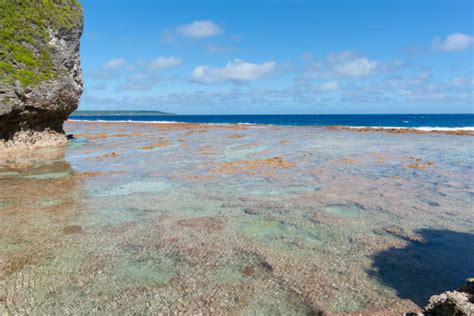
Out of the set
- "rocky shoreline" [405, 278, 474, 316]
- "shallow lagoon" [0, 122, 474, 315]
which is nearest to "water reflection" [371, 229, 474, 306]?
"shallow lagoon" [0, 122, 474, 315]

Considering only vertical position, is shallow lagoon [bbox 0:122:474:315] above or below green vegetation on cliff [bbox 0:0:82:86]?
below

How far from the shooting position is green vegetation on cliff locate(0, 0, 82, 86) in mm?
19562

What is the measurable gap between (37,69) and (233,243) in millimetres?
20389

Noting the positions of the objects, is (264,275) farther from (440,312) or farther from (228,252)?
(440,312)

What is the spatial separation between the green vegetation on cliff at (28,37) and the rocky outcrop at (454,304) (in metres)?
22.1

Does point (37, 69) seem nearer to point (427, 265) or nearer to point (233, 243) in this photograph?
point (233, 243)

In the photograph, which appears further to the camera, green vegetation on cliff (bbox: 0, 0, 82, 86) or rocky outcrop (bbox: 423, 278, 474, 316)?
green vegetation on cliff (bbox: 0, 0, 82, 86)

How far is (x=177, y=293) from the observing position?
4.79 meters

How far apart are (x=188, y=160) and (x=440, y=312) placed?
1521 centimetres

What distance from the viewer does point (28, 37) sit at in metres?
20.8

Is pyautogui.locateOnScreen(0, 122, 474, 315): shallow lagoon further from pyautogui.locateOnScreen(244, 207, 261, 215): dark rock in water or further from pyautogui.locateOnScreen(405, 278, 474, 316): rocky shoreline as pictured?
pyautogui.locateOnScreen(405, 278, 474, 316): rocky shoreline

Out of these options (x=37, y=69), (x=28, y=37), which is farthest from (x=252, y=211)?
(x=28, y=37)

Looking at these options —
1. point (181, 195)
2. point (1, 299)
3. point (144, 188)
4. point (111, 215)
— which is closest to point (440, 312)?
point (1, 299)

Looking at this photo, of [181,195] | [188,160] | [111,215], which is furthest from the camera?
[188,160]
